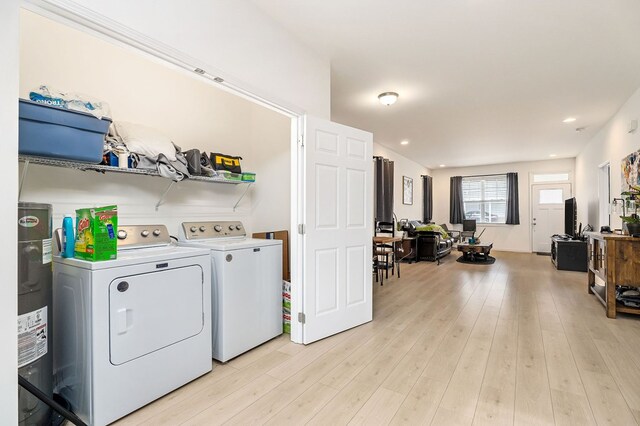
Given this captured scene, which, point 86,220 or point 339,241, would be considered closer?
point 86,220

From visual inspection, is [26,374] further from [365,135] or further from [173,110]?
[365,135]

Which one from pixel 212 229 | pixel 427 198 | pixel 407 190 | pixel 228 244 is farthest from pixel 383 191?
pixel 228 244

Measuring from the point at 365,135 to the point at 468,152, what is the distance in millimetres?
5622

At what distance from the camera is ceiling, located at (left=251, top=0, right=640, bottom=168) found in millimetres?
2318

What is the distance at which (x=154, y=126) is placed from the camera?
2486 millimetres

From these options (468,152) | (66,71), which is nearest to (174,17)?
(66,71)

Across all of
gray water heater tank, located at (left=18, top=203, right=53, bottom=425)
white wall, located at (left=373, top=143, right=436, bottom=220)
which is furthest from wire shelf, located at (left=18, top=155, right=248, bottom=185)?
white wall, located at (left=373, top=143, right=436, bottom=220)

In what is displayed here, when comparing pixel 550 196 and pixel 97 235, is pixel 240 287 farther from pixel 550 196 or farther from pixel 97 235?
pixel 550 196

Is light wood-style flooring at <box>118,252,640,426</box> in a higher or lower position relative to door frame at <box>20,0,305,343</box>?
lower

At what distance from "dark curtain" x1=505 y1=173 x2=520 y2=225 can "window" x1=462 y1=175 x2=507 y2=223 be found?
0.63 feet

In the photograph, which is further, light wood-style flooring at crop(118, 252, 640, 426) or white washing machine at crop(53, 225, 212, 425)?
light wood-style flooring at crop(118, 252, 640, 426)

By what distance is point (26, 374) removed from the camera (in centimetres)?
144

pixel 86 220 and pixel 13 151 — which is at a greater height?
pixel 13 151

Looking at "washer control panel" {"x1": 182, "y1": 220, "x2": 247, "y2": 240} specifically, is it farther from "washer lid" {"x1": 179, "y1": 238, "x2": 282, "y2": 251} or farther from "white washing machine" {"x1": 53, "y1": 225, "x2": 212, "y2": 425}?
"white washing machine" {"x1": 53, "y1": 225, "x2": 212, "y2": 425}
